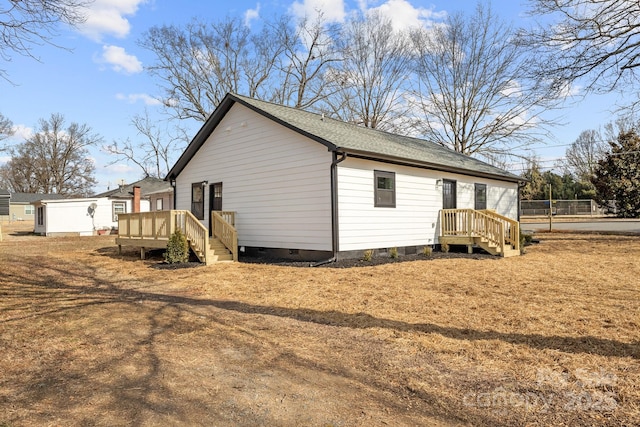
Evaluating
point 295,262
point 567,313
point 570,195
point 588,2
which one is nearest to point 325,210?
point 295,262

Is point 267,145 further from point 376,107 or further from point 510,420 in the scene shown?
point 376,107

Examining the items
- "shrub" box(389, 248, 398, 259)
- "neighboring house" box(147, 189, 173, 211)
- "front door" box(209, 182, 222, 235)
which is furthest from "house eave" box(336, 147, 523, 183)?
"neighboring house" box(147, 189, 173, 211)

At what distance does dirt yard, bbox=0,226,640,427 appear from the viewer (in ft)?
9.29

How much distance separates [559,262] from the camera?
35.2ft

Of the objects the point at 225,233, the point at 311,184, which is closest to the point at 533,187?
Result: the point at 311,184

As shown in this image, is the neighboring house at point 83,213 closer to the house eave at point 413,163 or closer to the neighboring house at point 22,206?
the house eave at point 413,163

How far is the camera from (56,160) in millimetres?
51344

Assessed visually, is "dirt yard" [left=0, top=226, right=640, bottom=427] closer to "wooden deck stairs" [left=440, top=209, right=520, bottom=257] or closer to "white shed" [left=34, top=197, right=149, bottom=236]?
"wooden deck stairs" [left=440, top=209, right=520, bottom=257]

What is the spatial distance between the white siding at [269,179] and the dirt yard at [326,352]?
10.7 ft

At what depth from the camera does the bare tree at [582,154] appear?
5238 centimetres

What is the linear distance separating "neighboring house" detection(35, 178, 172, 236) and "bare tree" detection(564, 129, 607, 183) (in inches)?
2093

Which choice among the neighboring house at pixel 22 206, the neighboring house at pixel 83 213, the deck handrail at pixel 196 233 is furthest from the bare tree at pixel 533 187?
the neighboring house at pixel 22 206

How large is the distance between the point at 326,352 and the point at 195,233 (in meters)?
8.49

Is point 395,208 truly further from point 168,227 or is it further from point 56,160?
point 56,160
